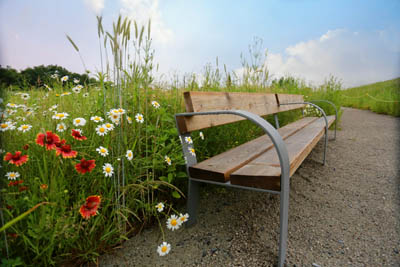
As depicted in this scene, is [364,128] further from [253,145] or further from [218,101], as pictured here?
[218,101]

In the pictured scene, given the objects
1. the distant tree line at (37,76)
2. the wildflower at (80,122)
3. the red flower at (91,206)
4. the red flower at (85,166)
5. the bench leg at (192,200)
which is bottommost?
the bench leg at (192,200)

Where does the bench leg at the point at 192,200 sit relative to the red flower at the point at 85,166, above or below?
below

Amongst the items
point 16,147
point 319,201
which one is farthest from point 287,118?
point 16,147

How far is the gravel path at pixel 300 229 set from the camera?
4.60ft

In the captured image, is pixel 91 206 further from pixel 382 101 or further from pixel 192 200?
pixel 382 101

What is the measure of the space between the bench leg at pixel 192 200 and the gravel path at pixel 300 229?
7 cm

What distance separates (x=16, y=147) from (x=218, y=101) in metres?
1.35

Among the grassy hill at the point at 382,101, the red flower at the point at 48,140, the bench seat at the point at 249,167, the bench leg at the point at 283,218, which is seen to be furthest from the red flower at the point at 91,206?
the grassy hill at the point at 382,101

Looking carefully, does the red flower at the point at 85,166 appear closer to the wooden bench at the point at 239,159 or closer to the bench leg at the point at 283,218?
the wooden bench at the point at 239,159

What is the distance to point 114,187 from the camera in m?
1.38

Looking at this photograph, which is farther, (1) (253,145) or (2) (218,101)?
(1) (253,145)

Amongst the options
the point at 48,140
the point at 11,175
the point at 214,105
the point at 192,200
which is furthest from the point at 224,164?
the point at 11,175

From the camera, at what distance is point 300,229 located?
1.70 m

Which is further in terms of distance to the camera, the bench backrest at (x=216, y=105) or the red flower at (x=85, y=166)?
the bench backrest at (x=216, y=105)
